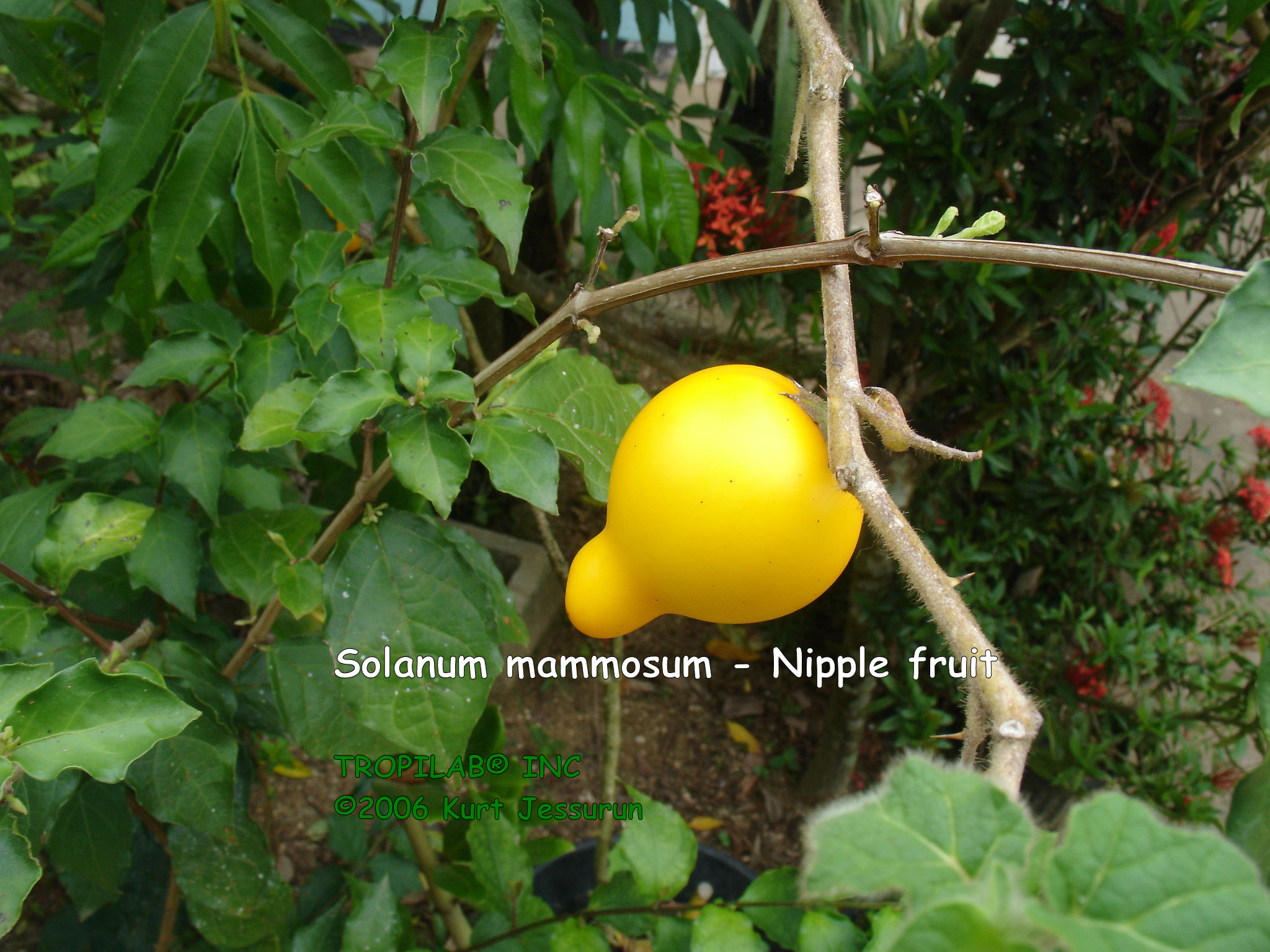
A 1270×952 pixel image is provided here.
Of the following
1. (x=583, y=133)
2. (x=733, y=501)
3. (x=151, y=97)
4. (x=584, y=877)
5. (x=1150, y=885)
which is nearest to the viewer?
(x=1150, y=885)

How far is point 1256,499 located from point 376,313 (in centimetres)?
175

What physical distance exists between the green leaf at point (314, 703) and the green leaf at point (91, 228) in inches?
18.4

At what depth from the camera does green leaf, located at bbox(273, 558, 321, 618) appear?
713mm

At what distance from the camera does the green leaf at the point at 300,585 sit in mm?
713

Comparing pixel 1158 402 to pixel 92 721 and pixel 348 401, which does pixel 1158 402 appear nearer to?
pixel 348 401

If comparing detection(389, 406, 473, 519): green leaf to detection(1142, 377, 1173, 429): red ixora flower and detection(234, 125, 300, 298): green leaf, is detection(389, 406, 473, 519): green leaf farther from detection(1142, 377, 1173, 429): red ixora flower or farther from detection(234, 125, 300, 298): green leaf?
detection(1142, 377, 1173, 429): red ixora flower

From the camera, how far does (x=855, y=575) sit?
71.4 inches

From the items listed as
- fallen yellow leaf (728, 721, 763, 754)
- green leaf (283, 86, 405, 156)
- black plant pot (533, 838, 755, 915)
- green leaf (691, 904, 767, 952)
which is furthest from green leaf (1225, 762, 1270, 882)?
fallen yellow leaf (728, 721, 763, 754)

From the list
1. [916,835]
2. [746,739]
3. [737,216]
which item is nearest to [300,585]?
[916,835]

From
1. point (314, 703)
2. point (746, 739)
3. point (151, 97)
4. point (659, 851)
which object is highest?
point (151, 97)

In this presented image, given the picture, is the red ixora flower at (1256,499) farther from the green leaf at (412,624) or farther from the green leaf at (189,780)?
the green leaf at (189,780)

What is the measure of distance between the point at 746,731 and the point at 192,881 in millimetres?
1497

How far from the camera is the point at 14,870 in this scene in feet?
1.59

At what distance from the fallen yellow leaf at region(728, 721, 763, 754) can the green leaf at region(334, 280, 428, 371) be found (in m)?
1.72
